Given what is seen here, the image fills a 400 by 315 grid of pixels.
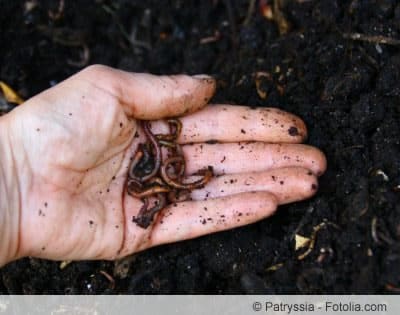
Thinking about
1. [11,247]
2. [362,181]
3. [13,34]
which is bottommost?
[11,247]

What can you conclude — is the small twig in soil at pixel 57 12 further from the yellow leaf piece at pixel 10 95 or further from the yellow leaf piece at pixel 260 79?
the yellow leaf piece at pixel 260 79

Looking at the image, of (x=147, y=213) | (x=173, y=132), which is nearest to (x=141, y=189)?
(x=147, y=213)

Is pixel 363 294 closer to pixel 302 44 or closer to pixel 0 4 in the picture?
pixel 302 44

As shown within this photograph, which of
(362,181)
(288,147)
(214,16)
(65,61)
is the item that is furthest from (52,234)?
(214,16)

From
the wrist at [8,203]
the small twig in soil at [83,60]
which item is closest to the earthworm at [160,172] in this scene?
the wrist at [8,203]

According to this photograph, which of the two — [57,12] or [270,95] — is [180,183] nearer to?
[270,95]

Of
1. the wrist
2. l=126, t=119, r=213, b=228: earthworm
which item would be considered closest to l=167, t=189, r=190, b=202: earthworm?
l=126, t=119, r=213, b=228: earthworm
